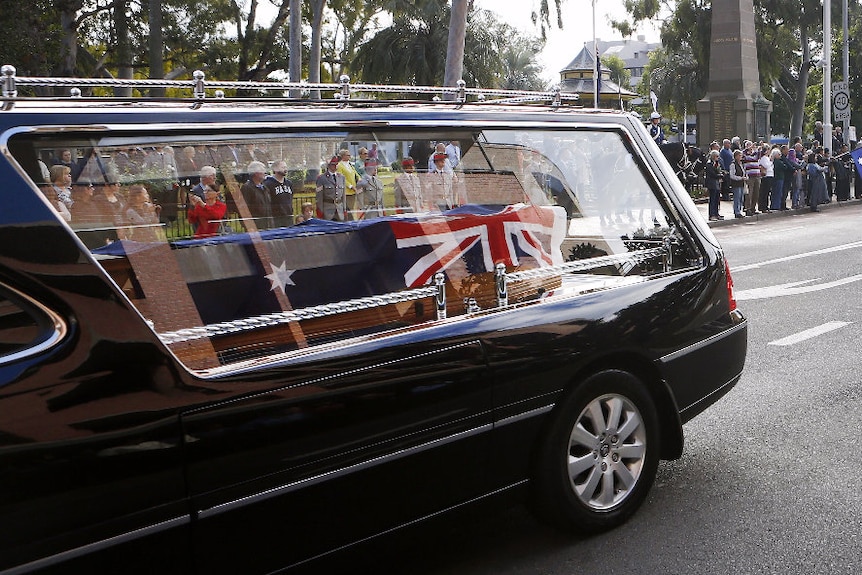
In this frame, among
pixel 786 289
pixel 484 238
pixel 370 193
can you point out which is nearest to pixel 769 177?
pixel 786 289

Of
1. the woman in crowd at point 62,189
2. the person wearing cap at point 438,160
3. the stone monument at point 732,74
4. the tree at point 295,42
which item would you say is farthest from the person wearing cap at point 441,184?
the stone monument at point 732,74

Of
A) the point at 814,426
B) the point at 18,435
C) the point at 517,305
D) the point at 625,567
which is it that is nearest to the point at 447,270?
the point at 517,305

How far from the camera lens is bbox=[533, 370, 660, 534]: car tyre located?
3803 mm

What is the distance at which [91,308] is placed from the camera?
2.56m

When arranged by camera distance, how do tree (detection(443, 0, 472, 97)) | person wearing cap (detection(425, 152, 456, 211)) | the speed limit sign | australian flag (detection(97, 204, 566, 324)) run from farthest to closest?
the speed limit sign
tree (detection(443, 0, 472, 97))
person wearing cap (detection(425, 152, 456, 211))
australian flag (detection(97, 204, 566, 324))

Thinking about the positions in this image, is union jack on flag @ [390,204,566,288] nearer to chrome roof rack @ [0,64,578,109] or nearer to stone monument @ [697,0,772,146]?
chrome roof rack @ [0,64,578,109]

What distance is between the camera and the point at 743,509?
4406 millimetres

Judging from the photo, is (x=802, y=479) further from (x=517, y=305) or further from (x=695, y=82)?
(x=695, y=82)

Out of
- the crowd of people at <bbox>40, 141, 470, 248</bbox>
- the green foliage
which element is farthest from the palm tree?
the crowd of people at <bbox>40, 141, 470, 248</bbox>

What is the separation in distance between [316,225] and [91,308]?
1225 mm

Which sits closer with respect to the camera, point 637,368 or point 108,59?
point 637,368

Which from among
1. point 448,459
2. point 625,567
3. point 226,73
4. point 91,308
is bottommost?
point 625,567

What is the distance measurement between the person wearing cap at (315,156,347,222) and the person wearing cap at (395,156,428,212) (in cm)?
24

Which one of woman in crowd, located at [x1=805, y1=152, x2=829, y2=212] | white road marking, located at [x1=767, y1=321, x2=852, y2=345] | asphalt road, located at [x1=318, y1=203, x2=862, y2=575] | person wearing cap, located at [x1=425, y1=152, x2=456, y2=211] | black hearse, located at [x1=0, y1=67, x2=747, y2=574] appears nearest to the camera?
black hearse, located at [x1=0, y1=67, x2=747, y2=574]
